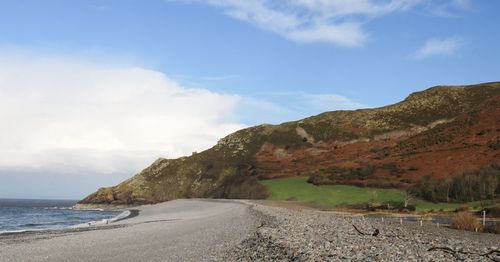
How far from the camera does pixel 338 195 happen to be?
252 ft

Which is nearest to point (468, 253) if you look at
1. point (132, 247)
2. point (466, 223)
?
point (132, 247)

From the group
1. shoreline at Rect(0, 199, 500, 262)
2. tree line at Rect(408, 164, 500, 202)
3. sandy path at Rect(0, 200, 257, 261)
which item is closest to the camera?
shoreline at Rect(0, 199, 500, 262)

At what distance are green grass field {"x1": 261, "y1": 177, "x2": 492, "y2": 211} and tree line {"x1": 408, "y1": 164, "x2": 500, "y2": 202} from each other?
1486 mm

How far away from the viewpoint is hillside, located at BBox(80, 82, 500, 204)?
273 ft

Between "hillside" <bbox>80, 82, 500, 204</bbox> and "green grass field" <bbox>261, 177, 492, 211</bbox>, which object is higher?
"hillside" <bbox>80, 82, 500, 204</bbox>

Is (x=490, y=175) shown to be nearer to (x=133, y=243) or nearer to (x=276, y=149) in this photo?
(x=133, y=243)

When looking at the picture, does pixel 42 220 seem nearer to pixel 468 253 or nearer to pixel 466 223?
pixel 466 223

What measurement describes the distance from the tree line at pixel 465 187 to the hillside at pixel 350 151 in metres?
5.24

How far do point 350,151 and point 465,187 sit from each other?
5213 cm

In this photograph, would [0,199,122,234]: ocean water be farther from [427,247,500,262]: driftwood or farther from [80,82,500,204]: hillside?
[427,247,500,262]: driftwood

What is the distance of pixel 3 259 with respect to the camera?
27.2 m

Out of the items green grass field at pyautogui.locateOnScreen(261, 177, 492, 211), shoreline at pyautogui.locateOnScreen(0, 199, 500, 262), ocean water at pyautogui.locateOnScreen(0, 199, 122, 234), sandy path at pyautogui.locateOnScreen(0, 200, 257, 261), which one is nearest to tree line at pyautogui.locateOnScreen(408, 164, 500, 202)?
green grass field at pyautogui.locateOnScreen(261, 177, 492, 211)

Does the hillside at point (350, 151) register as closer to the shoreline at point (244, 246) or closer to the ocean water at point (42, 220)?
the ocean water at point (42, 220)

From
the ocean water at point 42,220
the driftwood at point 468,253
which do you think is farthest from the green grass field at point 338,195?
the driftwood at point 468,253
